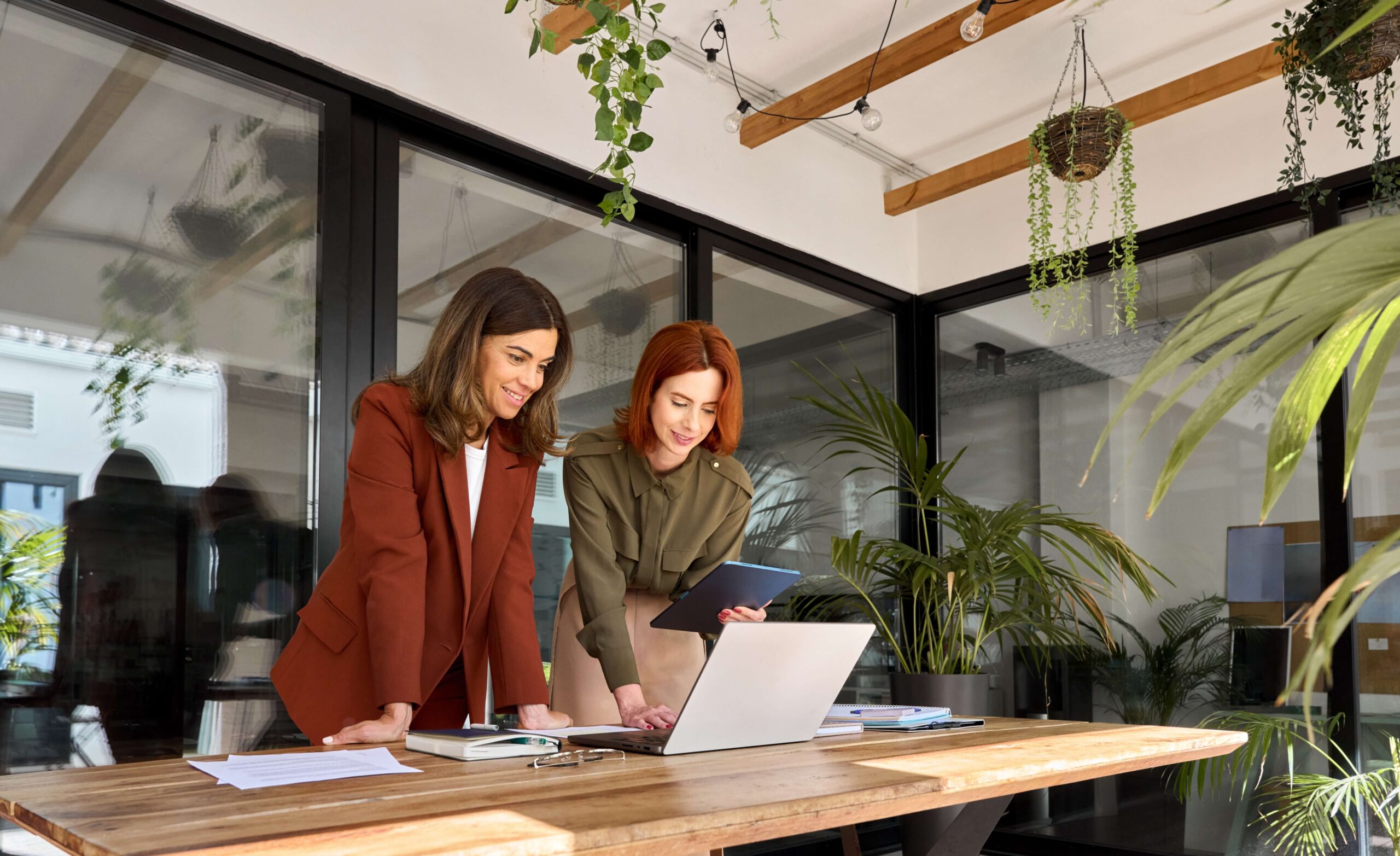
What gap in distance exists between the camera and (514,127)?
3.24m

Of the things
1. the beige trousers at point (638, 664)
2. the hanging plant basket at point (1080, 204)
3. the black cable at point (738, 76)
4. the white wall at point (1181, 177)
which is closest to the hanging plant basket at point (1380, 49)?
the white wall at point (1181, 177)

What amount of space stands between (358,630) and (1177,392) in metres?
1.54

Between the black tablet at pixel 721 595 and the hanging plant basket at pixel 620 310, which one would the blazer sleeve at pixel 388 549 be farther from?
the hanging plant basket at pixel 620 310

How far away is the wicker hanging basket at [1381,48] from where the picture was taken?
2.73 meters

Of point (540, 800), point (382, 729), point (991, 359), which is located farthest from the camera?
point (991, 359)

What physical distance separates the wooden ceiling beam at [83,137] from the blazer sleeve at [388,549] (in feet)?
3.39

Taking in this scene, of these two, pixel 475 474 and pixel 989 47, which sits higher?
pixel 989 47

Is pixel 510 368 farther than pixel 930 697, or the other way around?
pixel 930 697

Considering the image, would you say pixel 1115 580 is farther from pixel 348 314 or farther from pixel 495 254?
pixel 348 314

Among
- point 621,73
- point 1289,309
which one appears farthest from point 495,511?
point 1289,309

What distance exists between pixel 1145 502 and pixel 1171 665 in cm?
58

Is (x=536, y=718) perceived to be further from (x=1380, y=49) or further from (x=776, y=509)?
(x=1380, y=49)

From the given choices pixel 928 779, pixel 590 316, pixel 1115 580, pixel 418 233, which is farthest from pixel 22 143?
pixel 1115 580

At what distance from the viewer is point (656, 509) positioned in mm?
2252
